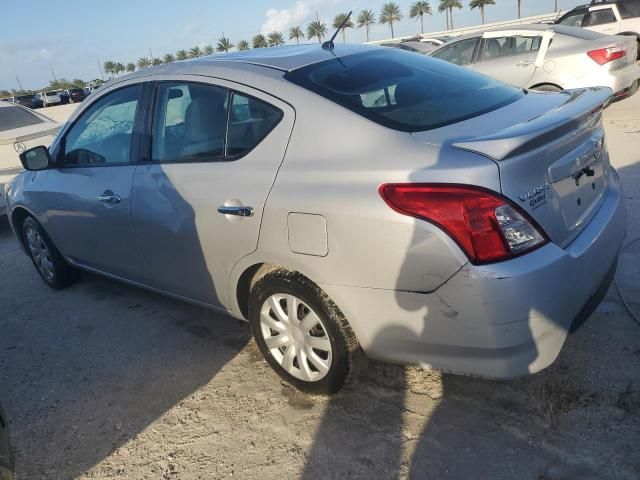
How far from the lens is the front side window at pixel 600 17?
14195 mm

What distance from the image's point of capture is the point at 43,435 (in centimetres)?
281

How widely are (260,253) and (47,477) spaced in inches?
55.5

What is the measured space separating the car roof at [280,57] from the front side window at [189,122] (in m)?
0.16

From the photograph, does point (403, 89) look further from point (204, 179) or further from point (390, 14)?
point (390, 14)

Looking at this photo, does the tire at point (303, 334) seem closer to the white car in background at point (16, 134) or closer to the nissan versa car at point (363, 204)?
the nissan versa car at point (363, 204)

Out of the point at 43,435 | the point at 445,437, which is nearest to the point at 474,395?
the point at 445,437

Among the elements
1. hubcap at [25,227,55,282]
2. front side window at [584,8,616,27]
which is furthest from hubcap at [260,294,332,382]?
front side window at [584,8,616,27]

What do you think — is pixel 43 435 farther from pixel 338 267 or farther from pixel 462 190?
pixel 462 190

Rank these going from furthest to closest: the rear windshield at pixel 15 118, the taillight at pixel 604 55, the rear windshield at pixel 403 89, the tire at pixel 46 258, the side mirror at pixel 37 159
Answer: the taillight at pixel 604 55 → the rear windshield at pixel 15 118 → the tire at pixel 46 258 → the side mirror at pixel 37 159 → the rear windshield at pixel 403 89

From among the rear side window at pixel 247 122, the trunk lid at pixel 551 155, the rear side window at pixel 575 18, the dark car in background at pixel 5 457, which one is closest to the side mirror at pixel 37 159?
the rear side window at pixel 247 122

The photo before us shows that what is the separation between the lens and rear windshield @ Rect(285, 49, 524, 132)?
2.46 metres

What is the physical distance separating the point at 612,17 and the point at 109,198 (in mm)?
14979

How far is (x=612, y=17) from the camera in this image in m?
14.2

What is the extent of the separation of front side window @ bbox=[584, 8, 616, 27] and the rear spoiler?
14.0 meters
